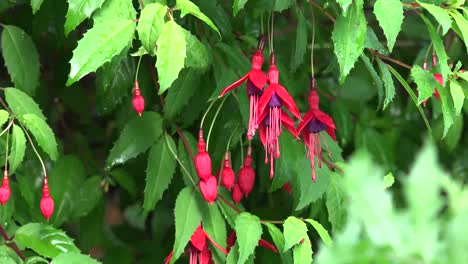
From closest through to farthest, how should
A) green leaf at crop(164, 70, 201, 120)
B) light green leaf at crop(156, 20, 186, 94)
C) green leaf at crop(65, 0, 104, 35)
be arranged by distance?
light green leaf at crop(156, 20, 186, 94) < green leaf at crop(65, 0, 104, 35) < green leaf at crop(164, 70, 201, 120)

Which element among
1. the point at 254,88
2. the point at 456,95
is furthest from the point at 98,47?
the point at 456,95

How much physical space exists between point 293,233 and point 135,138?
33cm

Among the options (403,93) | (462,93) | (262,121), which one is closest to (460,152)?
(403,93)

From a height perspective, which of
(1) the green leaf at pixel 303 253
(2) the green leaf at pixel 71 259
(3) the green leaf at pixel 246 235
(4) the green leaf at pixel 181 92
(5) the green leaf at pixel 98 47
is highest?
(5) the green leaf at pixel 98 47

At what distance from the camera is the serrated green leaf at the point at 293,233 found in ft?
3.28

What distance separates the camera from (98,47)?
898 mm

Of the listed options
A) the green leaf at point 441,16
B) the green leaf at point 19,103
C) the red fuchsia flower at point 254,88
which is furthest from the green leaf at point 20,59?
the green leaf at point 441,16

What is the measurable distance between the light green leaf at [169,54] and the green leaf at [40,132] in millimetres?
299

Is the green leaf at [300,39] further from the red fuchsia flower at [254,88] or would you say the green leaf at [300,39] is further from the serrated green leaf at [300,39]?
the red fuchsia flower at [254,88]

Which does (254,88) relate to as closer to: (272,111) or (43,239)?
(272,111)

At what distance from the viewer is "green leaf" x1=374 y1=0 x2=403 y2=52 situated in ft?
3.07

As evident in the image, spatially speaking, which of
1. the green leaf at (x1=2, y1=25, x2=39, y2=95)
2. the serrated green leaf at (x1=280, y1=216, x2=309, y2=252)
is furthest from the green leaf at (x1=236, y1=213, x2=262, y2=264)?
the green leaf at (x1=2, y1=25, x2=39, y2=95)

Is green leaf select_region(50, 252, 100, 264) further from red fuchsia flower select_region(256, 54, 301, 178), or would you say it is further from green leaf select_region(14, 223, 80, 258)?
red fuchsia flower select_region(256, 54, 301, 178)

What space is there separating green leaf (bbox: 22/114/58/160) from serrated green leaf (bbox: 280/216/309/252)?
1.12ft
